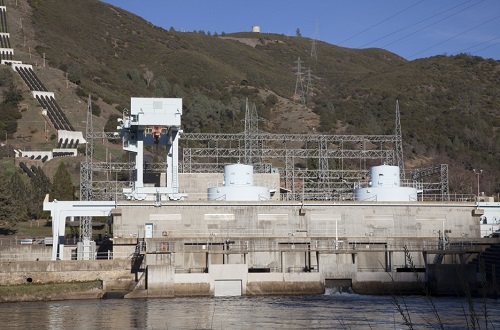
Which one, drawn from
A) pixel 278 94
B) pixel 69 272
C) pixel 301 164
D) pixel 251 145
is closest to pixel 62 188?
pixel 251 145

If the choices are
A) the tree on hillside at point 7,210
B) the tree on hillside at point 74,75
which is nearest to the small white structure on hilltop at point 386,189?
the tree on hillside at point 7,210

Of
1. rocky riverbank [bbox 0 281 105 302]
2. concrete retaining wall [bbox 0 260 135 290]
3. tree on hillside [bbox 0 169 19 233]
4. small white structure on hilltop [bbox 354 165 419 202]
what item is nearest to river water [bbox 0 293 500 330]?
rocky riverbank [bbox 0 281 105 302]

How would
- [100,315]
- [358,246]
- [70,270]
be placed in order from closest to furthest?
[100,315] → [70,270] → [358,246]

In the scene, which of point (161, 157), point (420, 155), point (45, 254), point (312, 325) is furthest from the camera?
point (420, 155)

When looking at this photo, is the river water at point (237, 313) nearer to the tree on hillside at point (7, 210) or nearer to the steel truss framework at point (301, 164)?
the steel truss framework at point (301, 164)

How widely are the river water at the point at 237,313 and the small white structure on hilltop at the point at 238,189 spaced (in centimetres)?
1254

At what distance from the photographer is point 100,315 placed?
39469mm

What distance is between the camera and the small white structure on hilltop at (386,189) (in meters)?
60.8

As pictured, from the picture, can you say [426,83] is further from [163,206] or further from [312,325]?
[312,325]

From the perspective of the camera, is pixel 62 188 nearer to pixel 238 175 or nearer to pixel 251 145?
pixel 251 145

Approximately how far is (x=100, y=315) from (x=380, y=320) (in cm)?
1324

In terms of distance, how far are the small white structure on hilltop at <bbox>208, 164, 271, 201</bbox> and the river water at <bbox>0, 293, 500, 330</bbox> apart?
494 inches

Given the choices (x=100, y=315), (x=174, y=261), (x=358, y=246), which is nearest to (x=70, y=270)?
(x=174, y=261)

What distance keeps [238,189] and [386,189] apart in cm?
1102
